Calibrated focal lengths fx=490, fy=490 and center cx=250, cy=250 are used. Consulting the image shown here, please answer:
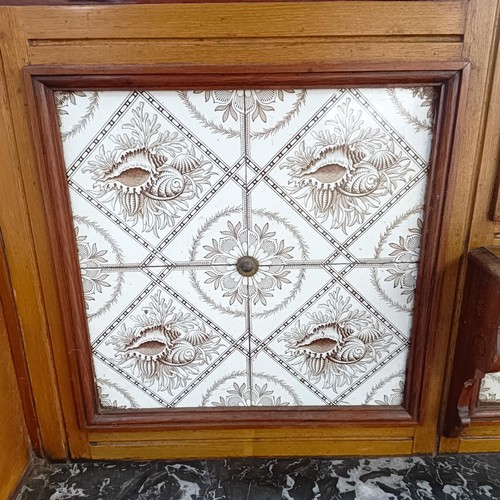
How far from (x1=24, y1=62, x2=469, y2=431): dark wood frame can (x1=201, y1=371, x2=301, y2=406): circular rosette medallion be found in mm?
19

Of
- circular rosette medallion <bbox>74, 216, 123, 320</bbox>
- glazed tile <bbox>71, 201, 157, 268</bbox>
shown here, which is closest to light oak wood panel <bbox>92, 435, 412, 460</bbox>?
circular rosette medallion <bbox>74, 216, 123, 320</bbox>

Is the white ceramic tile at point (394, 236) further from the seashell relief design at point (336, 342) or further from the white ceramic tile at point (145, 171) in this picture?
the white ceramic tile at point (145, 171)

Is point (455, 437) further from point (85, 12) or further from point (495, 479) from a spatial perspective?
point (85, 12)

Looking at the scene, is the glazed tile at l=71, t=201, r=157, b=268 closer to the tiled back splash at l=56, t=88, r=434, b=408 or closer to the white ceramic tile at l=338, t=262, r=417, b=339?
the tiled back splash at l=56, t=88, r=434, b=408

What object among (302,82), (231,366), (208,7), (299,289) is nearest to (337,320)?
Answer: (299,289)

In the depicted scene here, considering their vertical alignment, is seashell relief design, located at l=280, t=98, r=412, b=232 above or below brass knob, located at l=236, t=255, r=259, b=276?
above

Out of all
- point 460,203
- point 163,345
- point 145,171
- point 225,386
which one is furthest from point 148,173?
point 460,203

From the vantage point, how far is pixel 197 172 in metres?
0.91

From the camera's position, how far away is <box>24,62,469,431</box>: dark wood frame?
0.83 metres

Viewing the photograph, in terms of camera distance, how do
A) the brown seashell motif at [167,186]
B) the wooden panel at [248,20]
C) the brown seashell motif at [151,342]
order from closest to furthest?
the wooden panel at [248,20], the brown seashell motif at [167,186], the brown seashell motif at [151,342]

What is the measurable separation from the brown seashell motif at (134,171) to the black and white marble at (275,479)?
2.02 feet

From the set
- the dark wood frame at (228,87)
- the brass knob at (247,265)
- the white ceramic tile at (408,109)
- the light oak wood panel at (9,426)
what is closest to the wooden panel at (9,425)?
the light oak wood panel at (9,426)

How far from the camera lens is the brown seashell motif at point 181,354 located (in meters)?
1.02

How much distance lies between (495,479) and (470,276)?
17.6 inches
